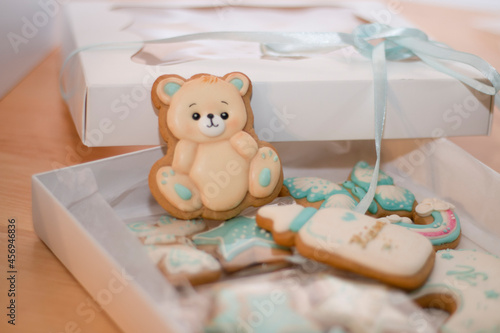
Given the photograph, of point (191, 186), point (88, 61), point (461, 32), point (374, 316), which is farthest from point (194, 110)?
point (461, 32)

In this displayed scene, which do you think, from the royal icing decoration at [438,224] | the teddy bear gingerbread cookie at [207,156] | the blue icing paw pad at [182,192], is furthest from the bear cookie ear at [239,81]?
the royal icing decoration at [438,224]

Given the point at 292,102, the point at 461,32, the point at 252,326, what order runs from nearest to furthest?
the point at 252,326
the point at 292,102
the point at 461,32

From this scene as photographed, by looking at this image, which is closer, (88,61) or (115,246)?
(115,246)

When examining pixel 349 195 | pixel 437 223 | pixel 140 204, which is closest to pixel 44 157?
pixel 140 204

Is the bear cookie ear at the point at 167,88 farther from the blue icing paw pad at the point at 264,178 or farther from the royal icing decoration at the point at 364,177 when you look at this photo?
the royal icing decoration at the point at 364,177

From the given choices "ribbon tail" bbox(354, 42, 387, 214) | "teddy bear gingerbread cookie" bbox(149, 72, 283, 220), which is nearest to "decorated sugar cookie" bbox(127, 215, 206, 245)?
"teddy bear gingerbread cookie" bbox(149, 72, 283, 220)

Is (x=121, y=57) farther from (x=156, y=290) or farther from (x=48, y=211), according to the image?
(x=156, y=290)

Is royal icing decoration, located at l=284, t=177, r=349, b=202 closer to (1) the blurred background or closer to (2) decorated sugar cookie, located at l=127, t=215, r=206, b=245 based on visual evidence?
(2) decorated sugar cookie, located at l=127, t=215, r=206, b=245
